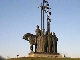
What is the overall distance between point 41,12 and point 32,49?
7.60m

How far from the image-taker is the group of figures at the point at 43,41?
4225 cm

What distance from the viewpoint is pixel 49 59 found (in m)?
37.0

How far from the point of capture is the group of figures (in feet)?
139

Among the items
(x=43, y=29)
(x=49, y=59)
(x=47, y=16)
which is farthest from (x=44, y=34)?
(x=49, y=59)

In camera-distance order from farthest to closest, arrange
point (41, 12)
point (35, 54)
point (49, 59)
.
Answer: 1. point (41, 12)
2. point (35, 54)
3. point (49, 59)

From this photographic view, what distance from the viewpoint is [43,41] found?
138ft

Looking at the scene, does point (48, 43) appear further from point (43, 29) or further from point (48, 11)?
point (48, 11)

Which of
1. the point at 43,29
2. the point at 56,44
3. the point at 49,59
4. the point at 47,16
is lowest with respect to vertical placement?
the point at 49,59

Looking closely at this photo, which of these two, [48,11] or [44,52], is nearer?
[44,52]

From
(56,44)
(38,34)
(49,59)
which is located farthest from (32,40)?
(49,59)

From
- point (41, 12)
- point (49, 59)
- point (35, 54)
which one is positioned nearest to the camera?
→ point (49, 59)

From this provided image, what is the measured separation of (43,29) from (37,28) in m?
1.20

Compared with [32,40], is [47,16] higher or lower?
higher

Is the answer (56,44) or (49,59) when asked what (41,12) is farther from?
(49,59)
